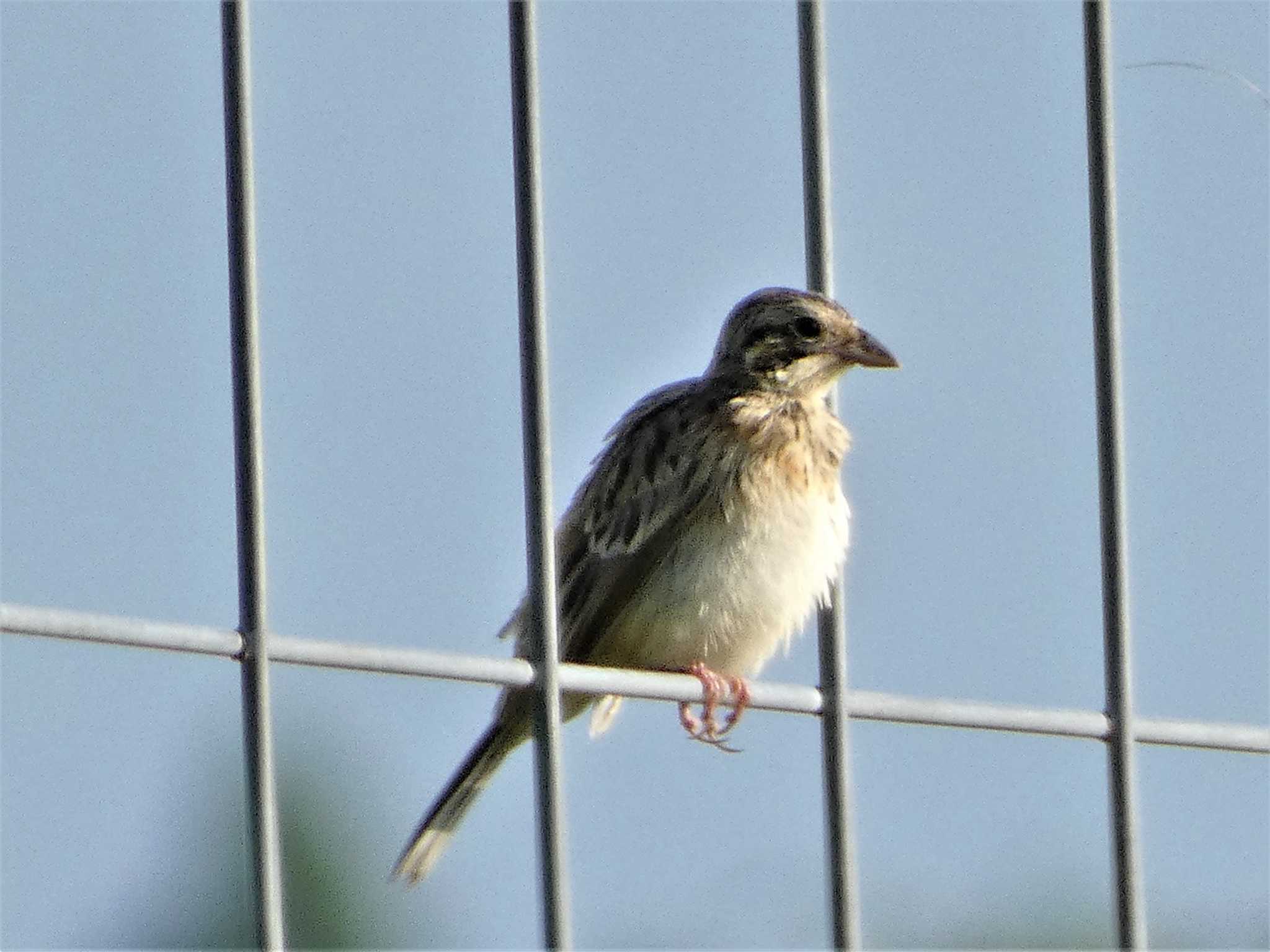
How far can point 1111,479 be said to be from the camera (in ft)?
17.7

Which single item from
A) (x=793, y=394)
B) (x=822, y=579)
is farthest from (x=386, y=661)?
(x=793, y=394)

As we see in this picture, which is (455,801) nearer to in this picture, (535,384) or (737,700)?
(737,700)

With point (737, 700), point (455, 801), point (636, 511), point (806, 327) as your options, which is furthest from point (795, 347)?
point (737, 700)

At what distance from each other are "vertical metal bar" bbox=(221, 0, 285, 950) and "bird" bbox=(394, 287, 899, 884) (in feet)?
8.54

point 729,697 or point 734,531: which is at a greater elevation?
point 734,531

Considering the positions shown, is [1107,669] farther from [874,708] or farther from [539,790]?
[539,790]

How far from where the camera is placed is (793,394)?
305 inches

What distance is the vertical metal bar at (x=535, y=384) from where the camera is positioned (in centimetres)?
471

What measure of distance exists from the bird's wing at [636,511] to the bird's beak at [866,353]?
426 mm

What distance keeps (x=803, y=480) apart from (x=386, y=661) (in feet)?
10.2

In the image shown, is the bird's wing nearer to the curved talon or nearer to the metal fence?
the curved talon

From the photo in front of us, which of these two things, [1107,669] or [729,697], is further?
[729,697]

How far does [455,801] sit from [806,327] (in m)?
1.80

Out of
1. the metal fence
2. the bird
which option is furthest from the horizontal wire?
the bird
